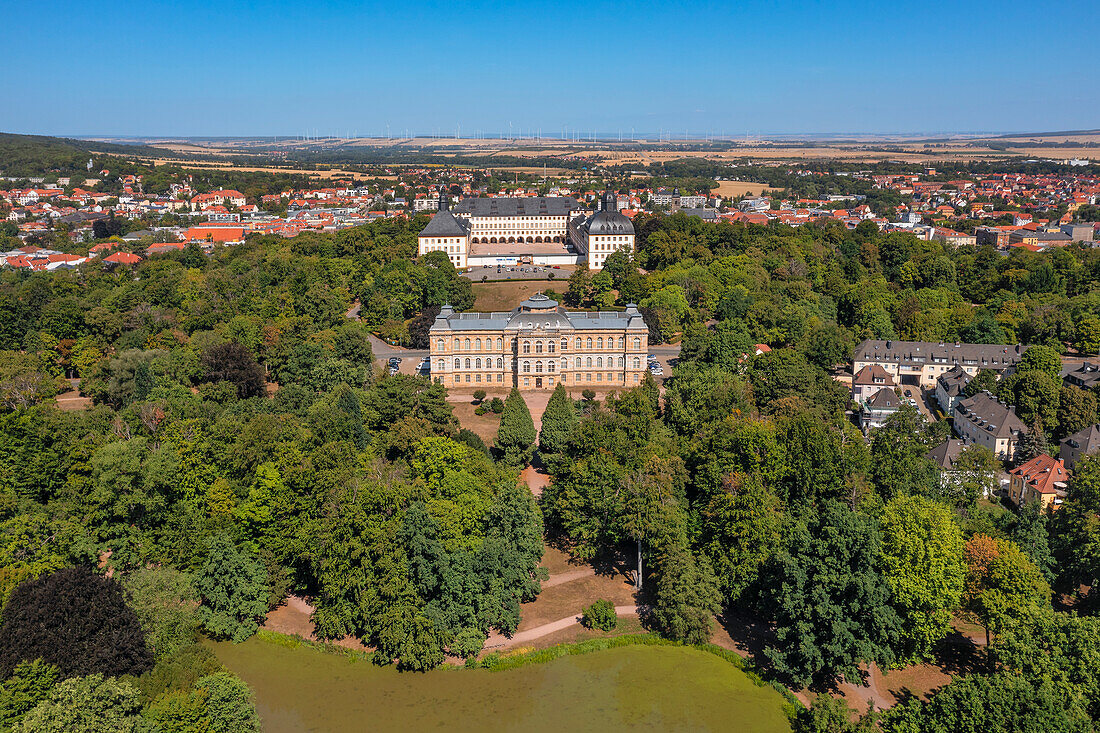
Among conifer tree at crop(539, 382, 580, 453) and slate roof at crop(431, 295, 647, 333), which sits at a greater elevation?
slate roof at crop(431, 295, 647, 333)

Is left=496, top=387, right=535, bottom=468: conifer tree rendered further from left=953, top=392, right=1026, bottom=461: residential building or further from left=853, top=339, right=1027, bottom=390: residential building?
left=853, top=339, right=1027, bottom=390: residential building

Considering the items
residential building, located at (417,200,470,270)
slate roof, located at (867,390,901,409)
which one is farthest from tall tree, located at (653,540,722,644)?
residential building, located at (417,200,470,270)

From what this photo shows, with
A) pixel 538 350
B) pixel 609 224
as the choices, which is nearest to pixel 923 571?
pixel 538 350

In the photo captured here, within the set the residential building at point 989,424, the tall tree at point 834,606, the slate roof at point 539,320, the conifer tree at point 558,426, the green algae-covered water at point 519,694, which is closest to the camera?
the green algae-covered water at point 519,694

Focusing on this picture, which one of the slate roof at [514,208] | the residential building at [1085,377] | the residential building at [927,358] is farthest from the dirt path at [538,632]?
the slate roof at [514,208]

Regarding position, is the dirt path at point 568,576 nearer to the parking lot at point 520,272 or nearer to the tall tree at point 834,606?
the tall tree at point 834,606

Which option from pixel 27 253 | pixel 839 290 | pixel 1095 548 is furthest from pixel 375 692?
pixel 27 253
